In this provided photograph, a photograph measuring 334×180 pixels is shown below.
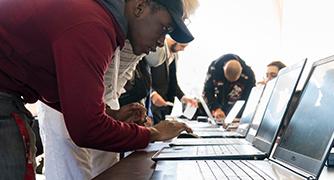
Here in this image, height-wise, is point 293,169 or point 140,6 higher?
point 140,6

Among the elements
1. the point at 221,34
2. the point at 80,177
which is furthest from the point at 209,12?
the point at 80,177

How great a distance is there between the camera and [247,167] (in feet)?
2.92

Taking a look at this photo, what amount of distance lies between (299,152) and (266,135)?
1.24ft

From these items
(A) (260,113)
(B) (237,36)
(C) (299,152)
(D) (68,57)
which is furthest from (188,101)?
(D) (68,57)

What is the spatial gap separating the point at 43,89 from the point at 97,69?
0.62 feet

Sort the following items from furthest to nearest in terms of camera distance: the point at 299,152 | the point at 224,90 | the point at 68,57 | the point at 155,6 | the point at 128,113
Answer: the point at 224,90 < the point at 128,113 < the point at 155,6 < the point at 299,152 < the point at 68,57

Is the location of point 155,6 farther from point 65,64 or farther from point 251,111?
point 251,111

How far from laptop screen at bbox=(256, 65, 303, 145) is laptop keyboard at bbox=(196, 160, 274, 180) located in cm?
21

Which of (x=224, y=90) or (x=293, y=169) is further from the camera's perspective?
(x=224, y=90)

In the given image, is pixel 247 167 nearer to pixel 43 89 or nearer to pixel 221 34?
pixel 43 89

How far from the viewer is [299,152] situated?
863mm

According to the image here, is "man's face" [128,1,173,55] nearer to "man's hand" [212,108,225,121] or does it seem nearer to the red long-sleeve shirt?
the red long-sleeve shirt

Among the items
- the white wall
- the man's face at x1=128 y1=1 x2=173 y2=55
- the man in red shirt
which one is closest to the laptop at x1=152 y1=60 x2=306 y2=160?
the man in red shirt

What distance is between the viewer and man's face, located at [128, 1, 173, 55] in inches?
39.1
